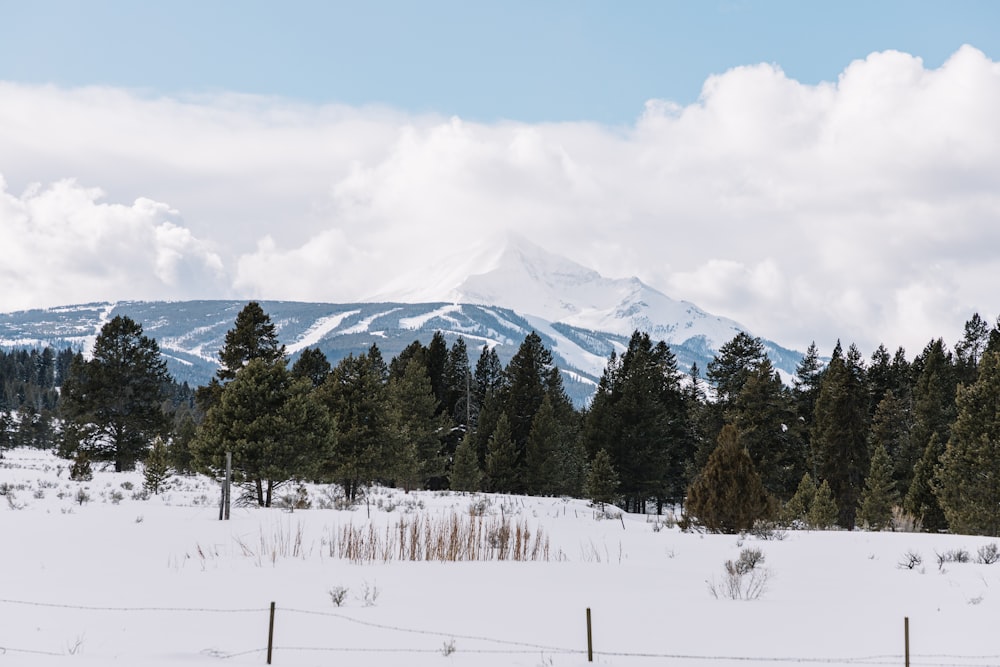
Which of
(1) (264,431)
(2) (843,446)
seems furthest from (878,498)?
(1) (264,431)

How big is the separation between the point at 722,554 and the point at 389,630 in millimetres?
9893

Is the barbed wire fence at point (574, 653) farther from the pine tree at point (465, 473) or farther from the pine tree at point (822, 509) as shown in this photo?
the pine tree at point (465, 473)

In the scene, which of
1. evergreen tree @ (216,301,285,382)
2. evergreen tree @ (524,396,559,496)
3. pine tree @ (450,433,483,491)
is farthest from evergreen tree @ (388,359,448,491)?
evergreen tree @ (216,301,285,382)

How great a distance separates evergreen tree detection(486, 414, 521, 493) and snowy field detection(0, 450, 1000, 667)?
117ft

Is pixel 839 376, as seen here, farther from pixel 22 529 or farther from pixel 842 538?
pixel 22 529

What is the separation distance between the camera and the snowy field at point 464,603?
8.48 metres

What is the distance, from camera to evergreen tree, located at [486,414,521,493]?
53.5 meters

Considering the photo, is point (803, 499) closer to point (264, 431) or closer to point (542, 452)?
point (542, 452)

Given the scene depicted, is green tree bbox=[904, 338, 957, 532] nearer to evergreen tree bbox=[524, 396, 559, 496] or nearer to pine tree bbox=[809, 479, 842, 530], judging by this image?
pine tree bbox=[809, 479, 842, 530]

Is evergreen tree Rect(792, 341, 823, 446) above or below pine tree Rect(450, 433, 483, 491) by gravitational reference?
above

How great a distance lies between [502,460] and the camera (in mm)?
53531

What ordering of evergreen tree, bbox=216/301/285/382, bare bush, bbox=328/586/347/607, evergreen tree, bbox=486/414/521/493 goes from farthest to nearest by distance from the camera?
evergreen tree, bbox=486/414/521/493
evergreen tree, bbox=216/301/285/382
bare bush, bbox=328/586/347/607

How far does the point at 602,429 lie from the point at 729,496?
33381mm

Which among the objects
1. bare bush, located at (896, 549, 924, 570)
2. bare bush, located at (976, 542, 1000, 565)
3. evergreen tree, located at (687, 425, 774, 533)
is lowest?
bare bush, located at (896, 549, 924, 570)
